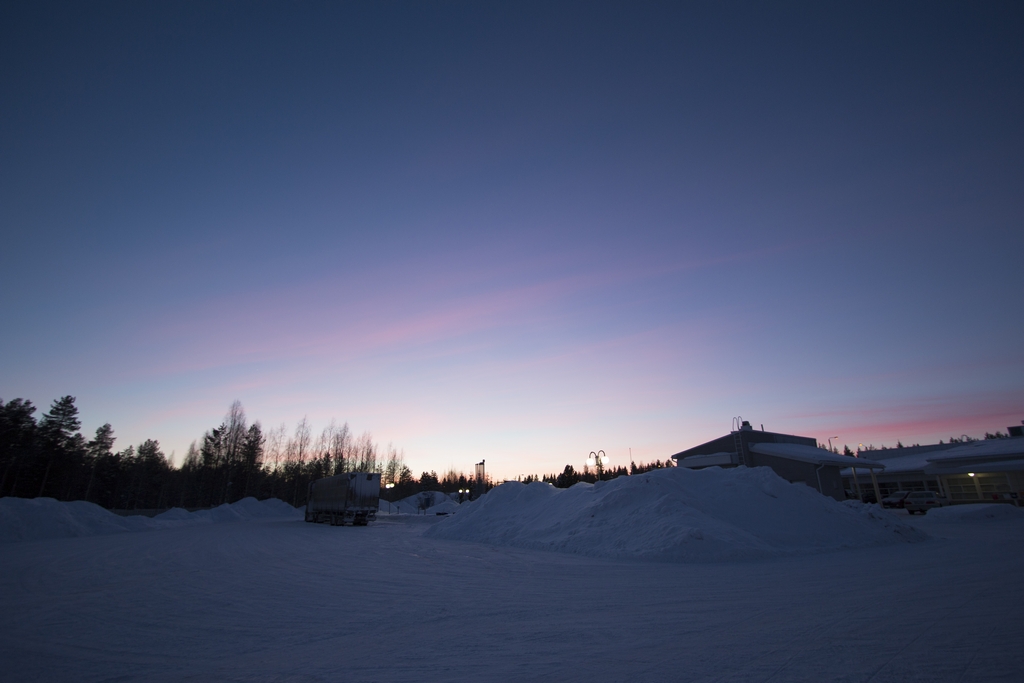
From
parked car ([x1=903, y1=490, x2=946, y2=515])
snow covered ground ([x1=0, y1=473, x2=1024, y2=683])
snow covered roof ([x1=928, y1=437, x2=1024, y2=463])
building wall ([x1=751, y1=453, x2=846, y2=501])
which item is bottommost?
snow covered ground ([x1=0, y1=473, x2=1024, y2=683])

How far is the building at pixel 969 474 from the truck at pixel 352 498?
130ft

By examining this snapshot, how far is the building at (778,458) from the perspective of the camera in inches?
1412

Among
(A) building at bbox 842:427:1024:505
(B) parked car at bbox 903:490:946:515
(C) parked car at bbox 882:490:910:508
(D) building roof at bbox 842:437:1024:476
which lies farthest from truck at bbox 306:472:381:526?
(D) building roof at bbox 842:437:1024:476

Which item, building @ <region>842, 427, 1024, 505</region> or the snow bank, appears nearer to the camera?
the snow bank

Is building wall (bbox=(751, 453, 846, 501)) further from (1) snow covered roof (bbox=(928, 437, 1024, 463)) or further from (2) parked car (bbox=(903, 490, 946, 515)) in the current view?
(1) snow covered roof (bbox=(928, 437, 1024, 463))

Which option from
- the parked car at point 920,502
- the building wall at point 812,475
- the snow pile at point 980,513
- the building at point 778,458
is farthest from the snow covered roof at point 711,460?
the parked car at point 920,502

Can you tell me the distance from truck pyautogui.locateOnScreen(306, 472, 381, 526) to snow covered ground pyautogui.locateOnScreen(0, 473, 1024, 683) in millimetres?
22034

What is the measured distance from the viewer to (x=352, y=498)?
3741 centimetres

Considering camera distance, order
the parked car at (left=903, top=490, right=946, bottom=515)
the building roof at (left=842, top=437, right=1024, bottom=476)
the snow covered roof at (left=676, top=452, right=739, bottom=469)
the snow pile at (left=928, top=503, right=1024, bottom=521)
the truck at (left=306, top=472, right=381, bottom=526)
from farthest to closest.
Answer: the building roof at (left=842, top=437, right=1024, bottom=476) → the parked car at (left=903, top=490, right=946, bottom=515) → the snow covered roof at (left=676, top=452, right=739, bottom=469) → the truck at (left=306, top=472, right=381, bottom=526) → the snow pile at (left=928, top=503, right=1024, bottom=521)

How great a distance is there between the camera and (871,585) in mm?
10773

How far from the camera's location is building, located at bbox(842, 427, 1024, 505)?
4241 centimetres

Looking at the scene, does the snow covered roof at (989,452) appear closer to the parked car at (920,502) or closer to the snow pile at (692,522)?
the parked car at (920,502)

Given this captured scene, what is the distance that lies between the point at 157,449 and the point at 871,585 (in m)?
120

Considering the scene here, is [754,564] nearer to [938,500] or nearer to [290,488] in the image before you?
[938,500]
